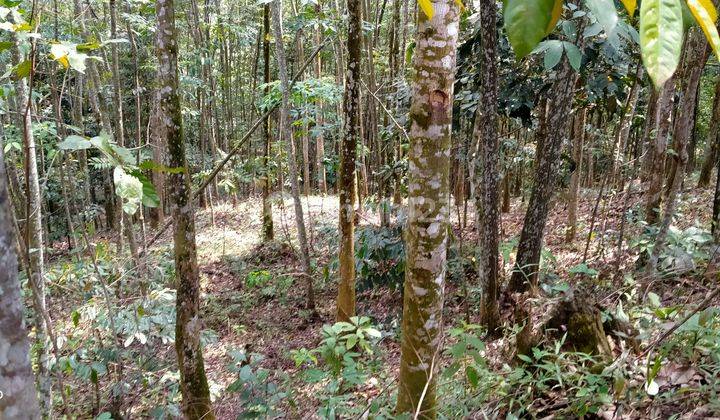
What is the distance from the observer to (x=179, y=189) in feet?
9.81

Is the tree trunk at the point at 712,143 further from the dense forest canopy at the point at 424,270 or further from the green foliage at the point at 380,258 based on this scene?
the green foliage at the point at 380,258

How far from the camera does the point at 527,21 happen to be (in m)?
0.43

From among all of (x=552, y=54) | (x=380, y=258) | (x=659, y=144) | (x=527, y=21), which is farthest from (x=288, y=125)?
(x=527, y=21)

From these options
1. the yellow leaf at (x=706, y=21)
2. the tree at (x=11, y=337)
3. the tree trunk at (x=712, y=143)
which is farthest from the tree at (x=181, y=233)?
the tree trunk at (x=712, y=143)

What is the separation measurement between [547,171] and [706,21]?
4.25 metres

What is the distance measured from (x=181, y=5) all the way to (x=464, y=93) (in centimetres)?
811

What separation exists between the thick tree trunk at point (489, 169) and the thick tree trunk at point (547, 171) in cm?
30

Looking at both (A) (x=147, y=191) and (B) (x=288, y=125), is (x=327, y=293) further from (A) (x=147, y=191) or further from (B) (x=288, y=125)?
(A) (x=147, y=191)

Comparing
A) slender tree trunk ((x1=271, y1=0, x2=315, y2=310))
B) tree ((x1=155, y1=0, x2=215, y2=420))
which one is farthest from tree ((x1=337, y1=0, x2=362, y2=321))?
tree ((x1=155, y1=0, x2=215, y2=420))

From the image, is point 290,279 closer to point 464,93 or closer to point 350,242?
point 350,242

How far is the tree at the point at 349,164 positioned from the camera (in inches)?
195

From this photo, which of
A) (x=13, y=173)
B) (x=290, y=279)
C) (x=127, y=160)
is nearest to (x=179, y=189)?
(x=127, y=160)

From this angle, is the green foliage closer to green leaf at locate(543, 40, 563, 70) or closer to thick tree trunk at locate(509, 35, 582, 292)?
thick tree trunk at locate(509, 35, 582, 292)

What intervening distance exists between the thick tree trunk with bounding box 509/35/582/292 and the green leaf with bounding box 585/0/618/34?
12.3 ft
